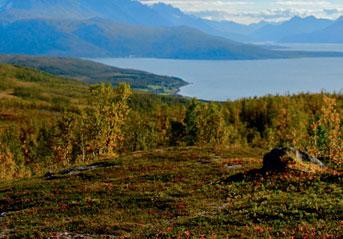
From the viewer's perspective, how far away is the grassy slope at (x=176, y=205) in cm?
3048

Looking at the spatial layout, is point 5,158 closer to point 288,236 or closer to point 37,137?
point 37,137

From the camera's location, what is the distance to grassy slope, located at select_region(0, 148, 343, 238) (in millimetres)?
30484

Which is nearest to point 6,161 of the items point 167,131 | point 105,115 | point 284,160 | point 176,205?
point 167,131

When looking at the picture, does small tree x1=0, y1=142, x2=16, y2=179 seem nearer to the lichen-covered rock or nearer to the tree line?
the tree line

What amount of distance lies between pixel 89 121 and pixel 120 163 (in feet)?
118

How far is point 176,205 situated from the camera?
133 ft

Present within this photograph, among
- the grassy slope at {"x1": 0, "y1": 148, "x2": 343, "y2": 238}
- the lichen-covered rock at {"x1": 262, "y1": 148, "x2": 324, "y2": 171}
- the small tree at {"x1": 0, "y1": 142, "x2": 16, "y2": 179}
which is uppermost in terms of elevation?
the lichen-covered rock at {"x1": 262, "y1": 148, "x2": 324, "y2": 171}

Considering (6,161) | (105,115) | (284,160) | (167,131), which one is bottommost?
(6,161)

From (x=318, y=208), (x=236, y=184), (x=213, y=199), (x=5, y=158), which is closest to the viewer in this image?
(x=318, y=208)

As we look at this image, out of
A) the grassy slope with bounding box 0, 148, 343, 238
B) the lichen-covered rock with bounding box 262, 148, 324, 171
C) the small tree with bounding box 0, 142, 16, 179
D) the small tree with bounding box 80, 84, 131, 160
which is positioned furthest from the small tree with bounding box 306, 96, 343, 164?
the small tree with bounding box 0, 142, 16, 179

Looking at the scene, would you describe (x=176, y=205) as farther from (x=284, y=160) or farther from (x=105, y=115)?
(x=105, y=115)

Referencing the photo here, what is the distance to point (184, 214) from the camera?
37.2 m

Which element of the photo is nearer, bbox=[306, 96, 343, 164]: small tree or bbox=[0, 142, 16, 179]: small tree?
bbox=[306, 96, 343, 164]: small tree

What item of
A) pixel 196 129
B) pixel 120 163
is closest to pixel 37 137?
pixel 196 129
